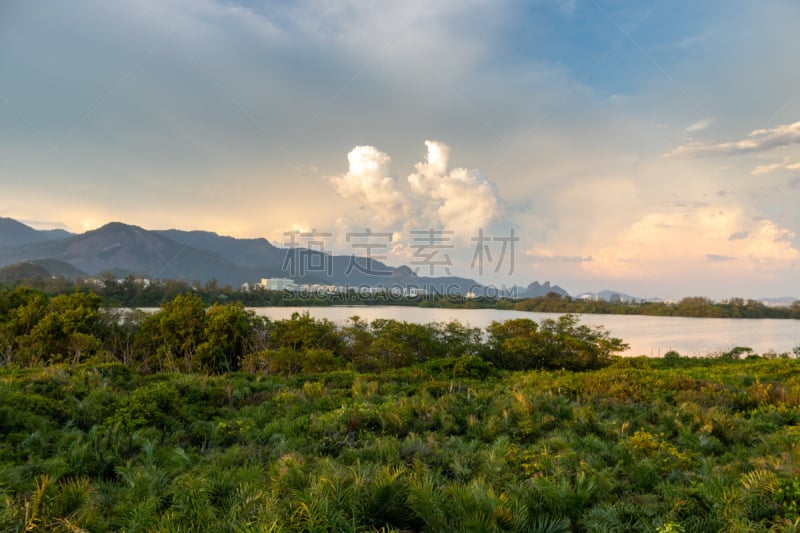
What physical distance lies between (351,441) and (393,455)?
1.69 meters

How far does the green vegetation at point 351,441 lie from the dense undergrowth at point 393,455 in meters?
0.03

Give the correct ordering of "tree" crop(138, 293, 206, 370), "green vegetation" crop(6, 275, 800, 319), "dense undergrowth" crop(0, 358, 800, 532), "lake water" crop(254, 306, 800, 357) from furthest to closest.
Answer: "green vegetation" crop(6, 275, 800, 319), "lake water" crop(254, 306, 800, 357), "tree" crop(138, 293, 206, 370), "dense undergrowth" crop(0, 358, 800, 532)

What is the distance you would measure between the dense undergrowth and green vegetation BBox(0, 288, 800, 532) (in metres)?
0.03

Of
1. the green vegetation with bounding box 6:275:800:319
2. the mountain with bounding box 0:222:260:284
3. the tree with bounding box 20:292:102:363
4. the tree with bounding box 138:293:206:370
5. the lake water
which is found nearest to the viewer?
the tree with bounding box 20:292:102:363

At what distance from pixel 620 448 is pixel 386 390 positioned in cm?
726

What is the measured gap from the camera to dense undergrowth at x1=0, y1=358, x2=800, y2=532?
356 centimetres

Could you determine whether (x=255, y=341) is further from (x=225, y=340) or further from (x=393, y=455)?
(x=393, y=455)

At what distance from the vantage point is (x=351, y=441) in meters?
7.64

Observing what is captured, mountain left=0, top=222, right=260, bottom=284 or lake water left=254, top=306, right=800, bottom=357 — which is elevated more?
mountain left=0, top=222, right=260, bottom=284

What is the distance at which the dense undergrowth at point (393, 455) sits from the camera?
11.7 feet

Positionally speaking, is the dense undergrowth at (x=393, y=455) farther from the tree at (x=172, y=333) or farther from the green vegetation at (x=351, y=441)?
the tree at (x=172, y=333)

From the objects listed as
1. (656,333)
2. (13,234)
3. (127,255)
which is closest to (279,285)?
(656,333)

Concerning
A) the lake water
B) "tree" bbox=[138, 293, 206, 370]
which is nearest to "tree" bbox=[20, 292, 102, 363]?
"tree" bbox=[138, 293, 206, 370]

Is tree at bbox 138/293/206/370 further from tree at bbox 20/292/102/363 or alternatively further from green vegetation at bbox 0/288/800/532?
tree at bbox 20/292/102/363
